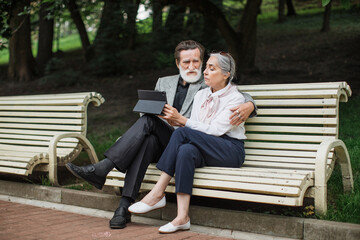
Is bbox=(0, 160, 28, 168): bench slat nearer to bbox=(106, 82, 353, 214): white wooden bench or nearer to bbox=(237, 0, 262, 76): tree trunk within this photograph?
bbox=(106, 82, 353, 214): white wooden bench

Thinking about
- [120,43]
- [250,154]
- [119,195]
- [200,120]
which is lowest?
[119,195]

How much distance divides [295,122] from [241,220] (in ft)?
3.88

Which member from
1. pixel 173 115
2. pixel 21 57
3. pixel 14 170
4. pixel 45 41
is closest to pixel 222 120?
pixel 173 115

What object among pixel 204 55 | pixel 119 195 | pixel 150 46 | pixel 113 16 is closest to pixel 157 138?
pixel 119 195

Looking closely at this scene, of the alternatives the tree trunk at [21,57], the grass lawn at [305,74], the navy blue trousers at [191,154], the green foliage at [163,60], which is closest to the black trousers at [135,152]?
the navy blue trousers at [191,154]

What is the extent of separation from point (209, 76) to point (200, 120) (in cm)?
41

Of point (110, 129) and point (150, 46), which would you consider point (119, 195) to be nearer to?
point (110, 129)

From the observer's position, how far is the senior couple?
3.83m

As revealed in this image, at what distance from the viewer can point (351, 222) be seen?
352 centimetres

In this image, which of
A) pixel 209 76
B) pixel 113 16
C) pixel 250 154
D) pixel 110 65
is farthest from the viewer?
pixel 110 65

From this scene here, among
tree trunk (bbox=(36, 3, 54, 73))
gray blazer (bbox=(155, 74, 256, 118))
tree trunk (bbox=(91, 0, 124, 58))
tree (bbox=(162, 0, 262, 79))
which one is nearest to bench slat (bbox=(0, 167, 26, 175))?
gray blazer (bbox=(155, 74, 256, 118))

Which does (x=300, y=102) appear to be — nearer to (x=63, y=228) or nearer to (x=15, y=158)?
(x=63, y=228)

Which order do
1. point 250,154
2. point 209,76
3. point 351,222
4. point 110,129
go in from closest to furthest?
point 351,222 → point 209,76 → point 250,154 → point 110,129

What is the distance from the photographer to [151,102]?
4.28m
